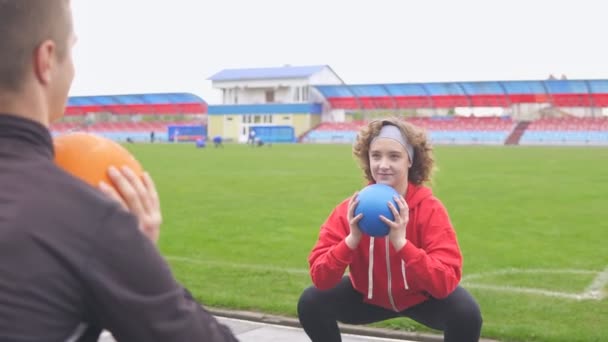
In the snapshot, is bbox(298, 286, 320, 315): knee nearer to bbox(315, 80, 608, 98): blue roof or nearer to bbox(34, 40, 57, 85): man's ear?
bbox(34, 40, 57, 85): man's ear

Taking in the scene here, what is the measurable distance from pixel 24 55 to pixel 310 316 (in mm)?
3630

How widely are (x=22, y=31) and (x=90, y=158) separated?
1.23 ft

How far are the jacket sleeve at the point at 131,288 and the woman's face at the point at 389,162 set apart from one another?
328 cm

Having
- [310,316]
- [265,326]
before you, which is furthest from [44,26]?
[265,326]

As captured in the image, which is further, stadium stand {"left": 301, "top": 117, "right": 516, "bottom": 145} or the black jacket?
stadium stand {"left": 301, "top": 117, "right": 516, "bottom": 145}

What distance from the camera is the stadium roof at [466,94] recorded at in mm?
73188

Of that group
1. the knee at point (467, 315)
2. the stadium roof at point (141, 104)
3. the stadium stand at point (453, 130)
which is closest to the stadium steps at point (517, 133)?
the stadium stand at point (453, 130)

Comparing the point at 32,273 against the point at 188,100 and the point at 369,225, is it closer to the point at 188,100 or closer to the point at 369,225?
the point at 369,225

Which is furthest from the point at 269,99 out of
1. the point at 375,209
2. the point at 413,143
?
the point at 375,209

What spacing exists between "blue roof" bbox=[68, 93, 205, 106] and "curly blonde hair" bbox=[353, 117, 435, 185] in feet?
301

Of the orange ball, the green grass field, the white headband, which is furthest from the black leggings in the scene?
the orange ball

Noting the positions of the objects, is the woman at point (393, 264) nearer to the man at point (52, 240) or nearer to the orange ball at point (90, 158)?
the orange ball at point (90, 158)

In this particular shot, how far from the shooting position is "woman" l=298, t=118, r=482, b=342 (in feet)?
14.6

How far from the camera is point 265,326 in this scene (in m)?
6.59
